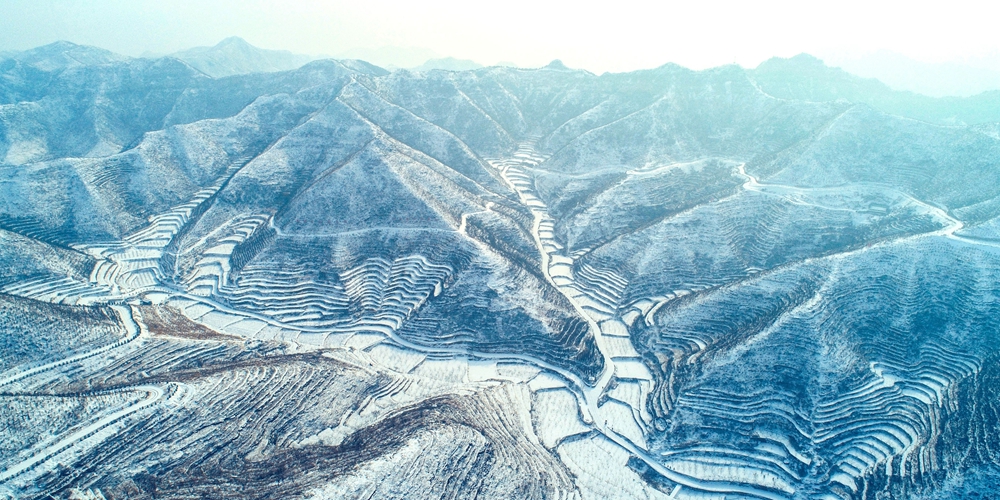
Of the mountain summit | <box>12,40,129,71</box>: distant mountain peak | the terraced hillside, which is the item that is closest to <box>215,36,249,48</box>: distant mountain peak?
the mountain summit

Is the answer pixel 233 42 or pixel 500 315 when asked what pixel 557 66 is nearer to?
pixel 500 315

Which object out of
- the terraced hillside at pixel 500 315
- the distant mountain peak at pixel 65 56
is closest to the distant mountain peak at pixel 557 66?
the terraced hillside at pixel 500 315

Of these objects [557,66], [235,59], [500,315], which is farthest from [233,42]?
[500,315]

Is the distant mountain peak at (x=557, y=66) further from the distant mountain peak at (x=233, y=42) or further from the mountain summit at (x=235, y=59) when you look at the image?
the distant mountain peak at (x=233, y=42)

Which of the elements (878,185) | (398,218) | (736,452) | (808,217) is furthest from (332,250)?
(878,185)

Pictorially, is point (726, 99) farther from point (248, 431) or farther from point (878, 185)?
point (248, 431)

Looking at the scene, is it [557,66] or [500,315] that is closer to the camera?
[500,315]
